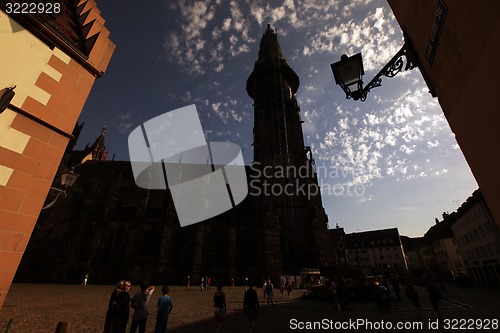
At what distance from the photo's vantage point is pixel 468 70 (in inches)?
83.3

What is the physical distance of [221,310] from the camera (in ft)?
19.6

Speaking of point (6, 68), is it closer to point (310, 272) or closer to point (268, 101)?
point (310, 272)

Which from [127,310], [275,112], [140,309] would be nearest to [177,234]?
[140,309]

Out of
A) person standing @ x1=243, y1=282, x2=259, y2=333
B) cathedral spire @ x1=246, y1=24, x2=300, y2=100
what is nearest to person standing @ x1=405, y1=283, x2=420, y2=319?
person standing @ x1=243, y1=282, x2=259, y2=333

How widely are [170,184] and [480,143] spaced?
106 ft

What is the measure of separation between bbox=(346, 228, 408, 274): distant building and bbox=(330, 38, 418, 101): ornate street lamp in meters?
63.4

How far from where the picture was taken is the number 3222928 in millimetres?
3217

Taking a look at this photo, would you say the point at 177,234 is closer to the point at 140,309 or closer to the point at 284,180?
the point at 284,180

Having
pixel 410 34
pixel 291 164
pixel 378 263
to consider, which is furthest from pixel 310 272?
pixel 378 263

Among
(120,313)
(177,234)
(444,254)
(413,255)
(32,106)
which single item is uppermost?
(413,255)

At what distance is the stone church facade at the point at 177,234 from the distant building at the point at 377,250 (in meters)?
35.3

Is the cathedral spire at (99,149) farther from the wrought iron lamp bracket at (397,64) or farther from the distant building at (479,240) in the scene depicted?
the distant building at (479,240)

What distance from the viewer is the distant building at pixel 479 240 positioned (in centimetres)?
2437

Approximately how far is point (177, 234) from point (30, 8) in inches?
1014
